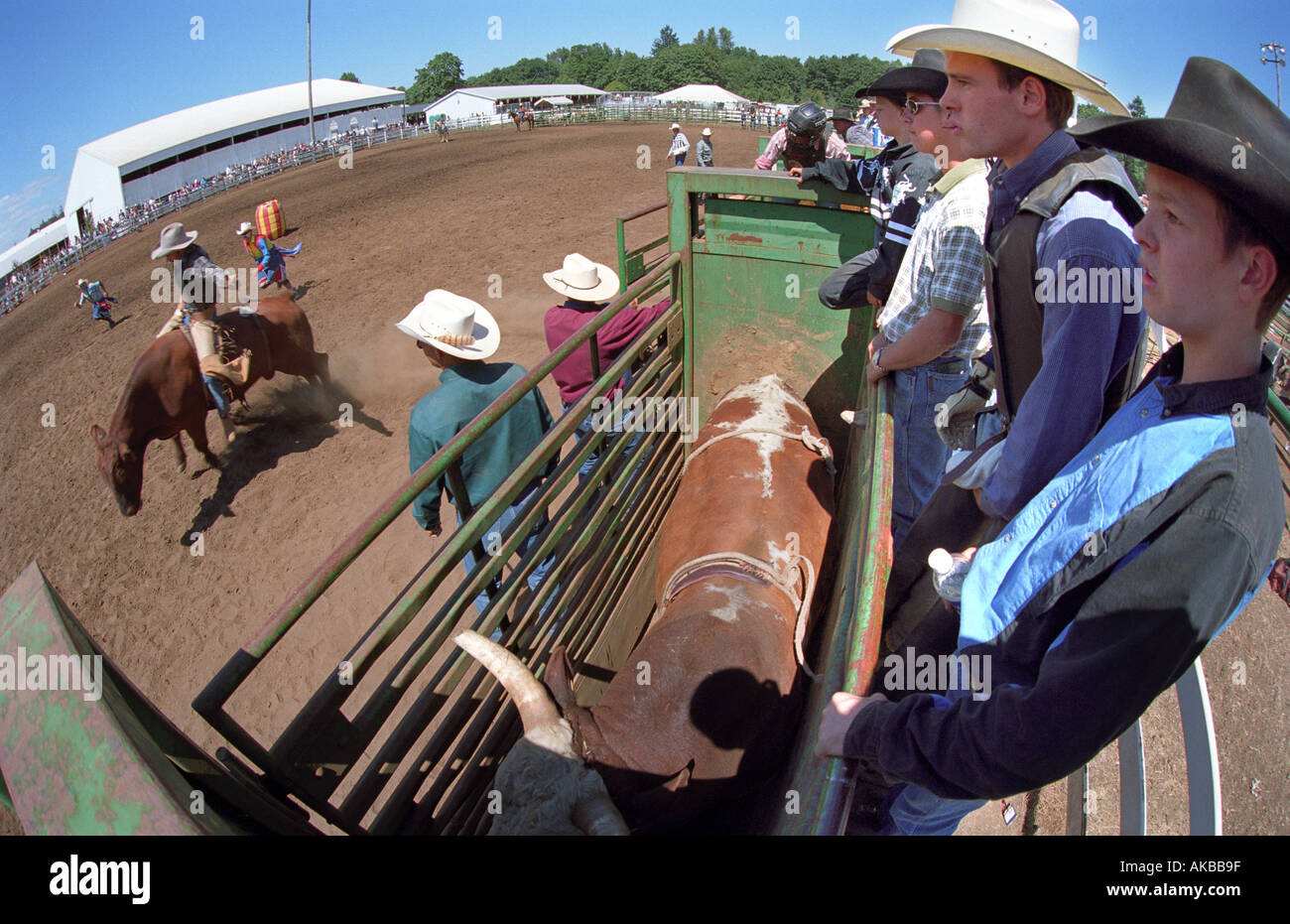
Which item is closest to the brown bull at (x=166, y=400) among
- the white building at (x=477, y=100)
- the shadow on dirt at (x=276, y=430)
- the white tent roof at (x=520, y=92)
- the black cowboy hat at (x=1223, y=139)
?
the shadow on dirt at (x=276, y=430)

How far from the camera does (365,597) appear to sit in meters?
5.34

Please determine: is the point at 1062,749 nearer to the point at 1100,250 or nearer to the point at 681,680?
the point at 1100,250

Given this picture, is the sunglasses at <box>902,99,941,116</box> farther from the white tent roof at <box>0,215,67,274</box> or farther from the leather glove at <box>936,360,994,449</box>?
the white tent roof at <box>0,215,67,274</box>

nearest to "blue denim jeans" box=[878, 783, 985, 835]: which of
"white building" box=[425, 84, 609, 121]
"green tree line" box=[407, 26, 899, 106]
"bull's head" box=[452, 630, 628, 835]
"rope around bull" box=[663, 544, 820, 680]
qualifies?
"bull's head" box=[452, 630, 628, 835]

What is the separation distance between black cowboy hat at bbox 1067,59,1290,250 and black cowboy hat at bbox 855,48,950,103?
5.61 ft

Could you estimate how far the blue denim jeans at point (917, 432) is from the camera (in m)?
2.74

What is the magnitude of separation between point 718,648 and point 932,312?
1.46 m

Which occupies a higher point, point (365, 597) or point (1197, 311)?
point (1197, 311)

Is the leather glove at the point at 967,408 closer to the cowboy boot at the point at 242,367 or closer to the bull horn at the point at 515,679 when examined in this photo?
the bull horn at the point at 515,679

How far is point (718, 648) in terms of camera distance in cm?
255

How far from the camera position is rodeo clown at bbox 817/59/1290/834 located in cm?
99

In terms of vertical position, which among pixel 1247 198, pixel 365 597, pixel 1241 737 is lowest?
pixel 365 597
